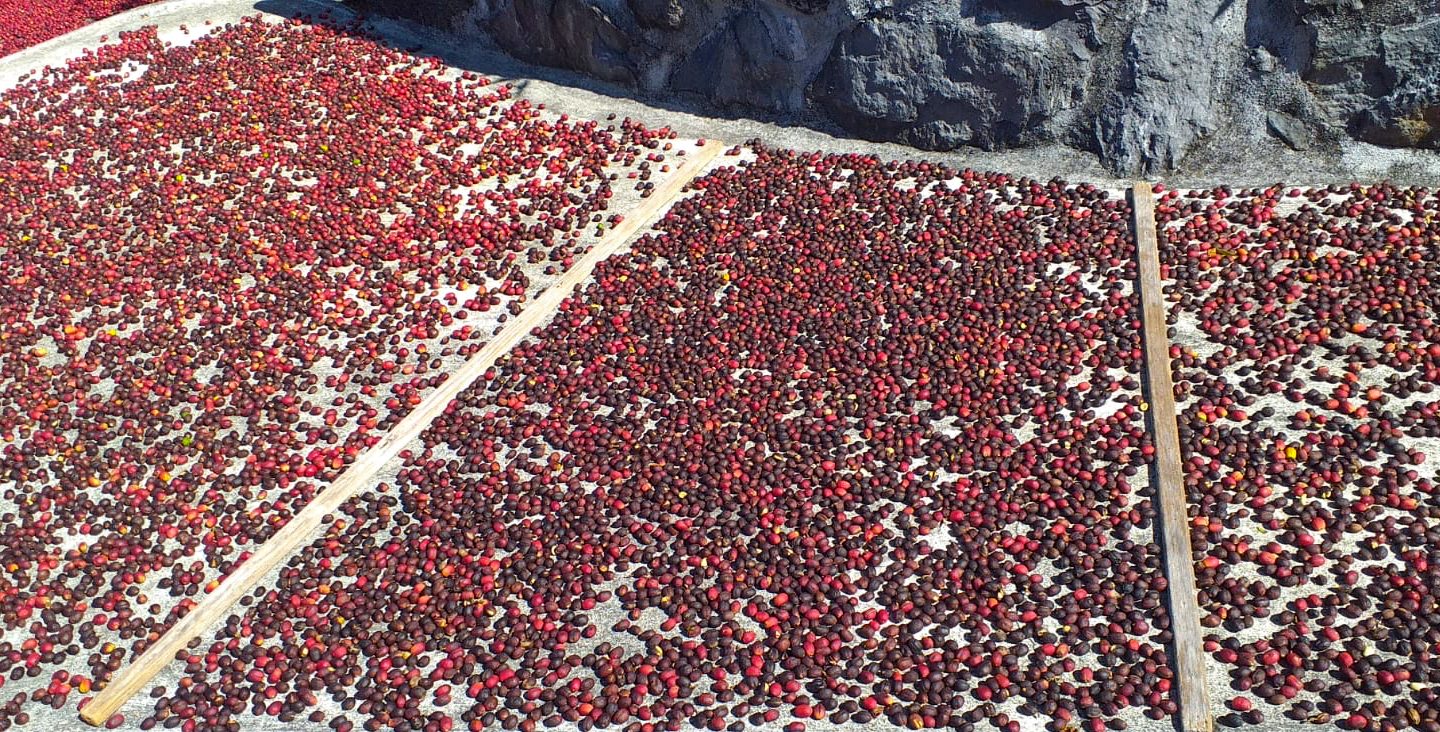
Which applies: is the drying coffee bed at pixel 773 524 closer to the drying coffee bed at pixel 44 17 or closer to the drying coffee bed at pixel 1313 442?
the drying coffee bed at pixel 1313 442

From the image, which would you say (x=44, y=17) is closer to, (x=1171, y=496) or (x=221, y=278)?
(x=221, y=278)

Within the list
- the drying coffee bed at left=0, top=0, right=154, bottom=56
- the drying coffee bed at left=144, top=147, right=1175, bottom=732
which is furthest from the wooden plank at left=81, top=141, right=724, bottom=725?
the drying coffee bed at left=0, top=0, right=154, bottom=56

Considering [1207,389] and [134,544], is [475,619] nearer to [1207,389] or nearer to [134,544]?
[134,544]

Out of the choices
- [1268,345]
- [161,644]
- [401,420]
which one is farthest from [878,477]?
[161,644]

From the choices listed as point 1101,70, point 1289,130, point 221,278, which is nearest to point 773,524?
point 1101,70

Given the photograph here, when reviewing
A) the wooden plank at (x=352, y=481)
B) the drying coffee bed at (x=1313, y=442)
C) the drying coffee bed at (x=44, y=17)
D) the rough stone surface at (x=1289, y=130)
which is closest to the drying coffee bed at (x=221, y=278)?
the wooden plank at (x=352, y=481)

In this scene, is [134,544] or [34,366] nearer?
[134,544]

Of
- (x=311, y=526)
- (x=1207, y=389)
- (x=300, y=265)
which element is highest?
(x=1207, y=389)
